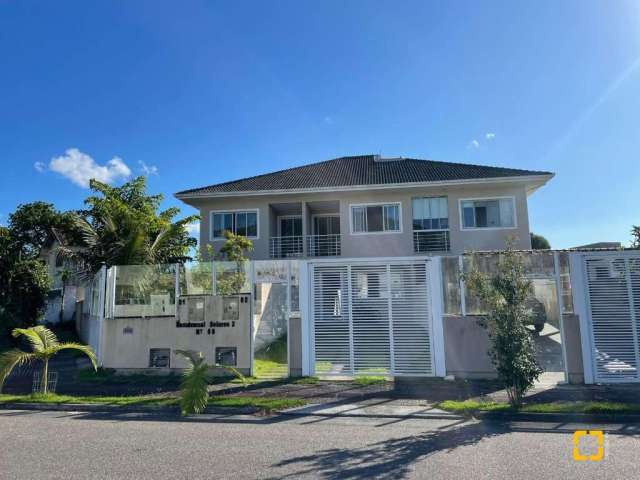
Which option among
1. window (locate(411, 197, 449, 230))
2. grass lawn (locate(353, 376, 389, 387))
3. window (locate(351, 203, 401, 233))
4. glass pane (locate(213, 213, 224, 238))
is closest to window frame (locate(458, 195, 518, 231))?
window (locate(411, 197, 449, 230))

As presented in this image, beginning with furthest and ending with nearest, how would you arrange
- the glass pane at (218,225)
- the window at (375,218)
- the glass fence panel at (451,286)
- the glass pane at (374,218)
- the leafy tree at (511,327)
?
the glass pane at (218,225), the glass pane at (374,218), the window at (375,218), the glass fence panel at (451,286), the leafy tree at (511,327)

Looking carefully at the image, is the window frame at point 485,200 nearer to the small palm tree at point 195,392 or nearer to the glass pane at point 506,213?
the glass pane at point 506,213

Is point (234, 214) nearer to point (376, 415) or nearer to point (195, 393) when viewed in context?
point (195, 393)

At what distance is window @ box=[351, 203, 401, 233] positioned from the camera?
61.3 feet

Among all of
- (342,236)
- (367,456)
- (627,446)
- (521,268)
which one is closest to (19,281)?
(342,236)

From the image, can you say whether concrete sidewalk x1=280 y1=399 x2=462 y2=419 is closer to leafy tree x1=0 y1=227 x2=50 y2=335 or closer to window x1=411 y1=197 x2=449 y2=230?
window x1=411 y1=197 x2=449 y2=230

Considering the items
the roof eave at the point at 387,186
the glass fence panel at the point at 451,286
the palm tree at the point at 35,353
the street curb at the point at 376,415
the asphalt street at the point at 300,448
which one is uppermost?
the roof eave at the point at 387,186

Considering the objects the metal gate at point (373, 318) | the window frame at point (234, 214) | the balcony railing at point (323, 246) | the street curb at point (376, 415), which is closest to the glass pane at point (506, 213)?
the balcony railing at point (323, 246)

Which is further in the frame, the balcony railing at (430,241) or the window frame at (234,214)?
the window frame at (234,214)

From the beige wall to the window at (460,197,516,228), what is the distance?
9.4 inches

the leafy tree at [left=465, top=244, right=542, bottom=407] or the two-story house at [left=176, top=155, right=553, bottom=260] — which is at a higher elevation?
the two-story house at [left=176, top=155, right=553, bottom=260]

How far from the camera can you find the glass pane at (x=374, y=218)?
18.8m

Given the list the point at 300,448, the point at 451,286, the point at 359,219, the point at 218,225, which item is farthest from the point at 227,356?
the point at 359,219

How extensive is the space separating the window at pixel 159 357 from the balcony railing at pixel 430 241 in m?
11.4
